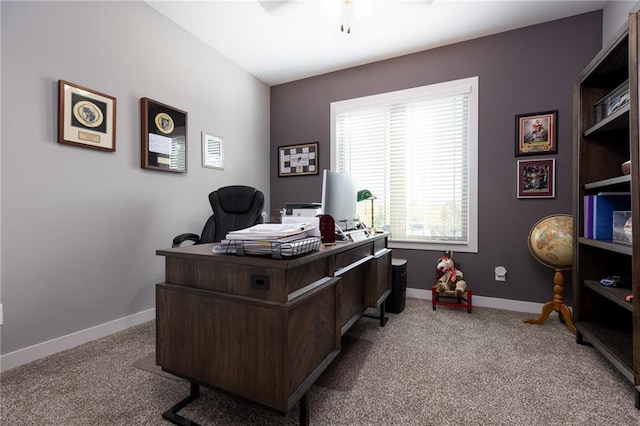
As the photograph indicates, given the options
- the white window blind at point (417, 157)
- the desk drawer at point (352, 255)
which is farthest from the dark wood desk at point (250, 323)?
the white window blind at point (417, 157)

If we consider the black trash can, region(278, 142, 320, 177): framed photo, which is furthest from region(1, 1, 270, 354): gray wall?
the black trash can

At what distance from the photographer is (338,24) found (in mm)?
2789

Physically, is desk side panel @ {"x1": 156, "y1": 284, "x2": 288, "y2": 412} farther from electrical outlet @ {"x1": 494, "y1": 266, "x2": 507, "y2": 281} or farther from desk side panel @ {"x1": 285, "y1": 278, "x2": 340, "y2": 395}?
electrical outlet @ {"x1": 494, "y1": 266, "x2": 507, "y2": 281}

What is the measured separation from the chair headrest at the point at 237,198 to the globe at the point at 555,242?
2438 mm

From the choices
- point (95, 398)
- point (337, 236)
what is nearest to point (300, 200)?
point (337, 236)

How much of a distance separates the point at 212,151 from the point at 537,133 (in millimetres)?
3258

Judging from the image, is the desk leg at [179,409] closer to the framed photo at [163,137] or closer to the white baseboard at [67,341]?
the white baseboard at [67,341]

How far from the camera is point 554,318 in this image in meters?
2.58

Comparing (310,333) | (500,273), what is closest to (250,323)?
(310,333)

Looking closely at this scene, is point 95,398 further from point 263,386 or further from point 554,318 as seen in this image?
point 554,318

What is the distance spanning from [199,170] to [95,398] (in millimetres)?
2101

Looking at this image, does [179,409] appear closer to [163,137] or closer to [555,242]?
[163,137]

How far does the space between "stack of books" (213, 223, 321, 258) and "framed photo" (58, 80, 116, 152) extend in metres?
1.61

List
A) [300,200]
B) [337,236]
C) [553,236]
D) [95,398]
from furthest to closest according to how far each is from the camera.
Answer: [300,200], [553,236], [337,236], [95,398]
